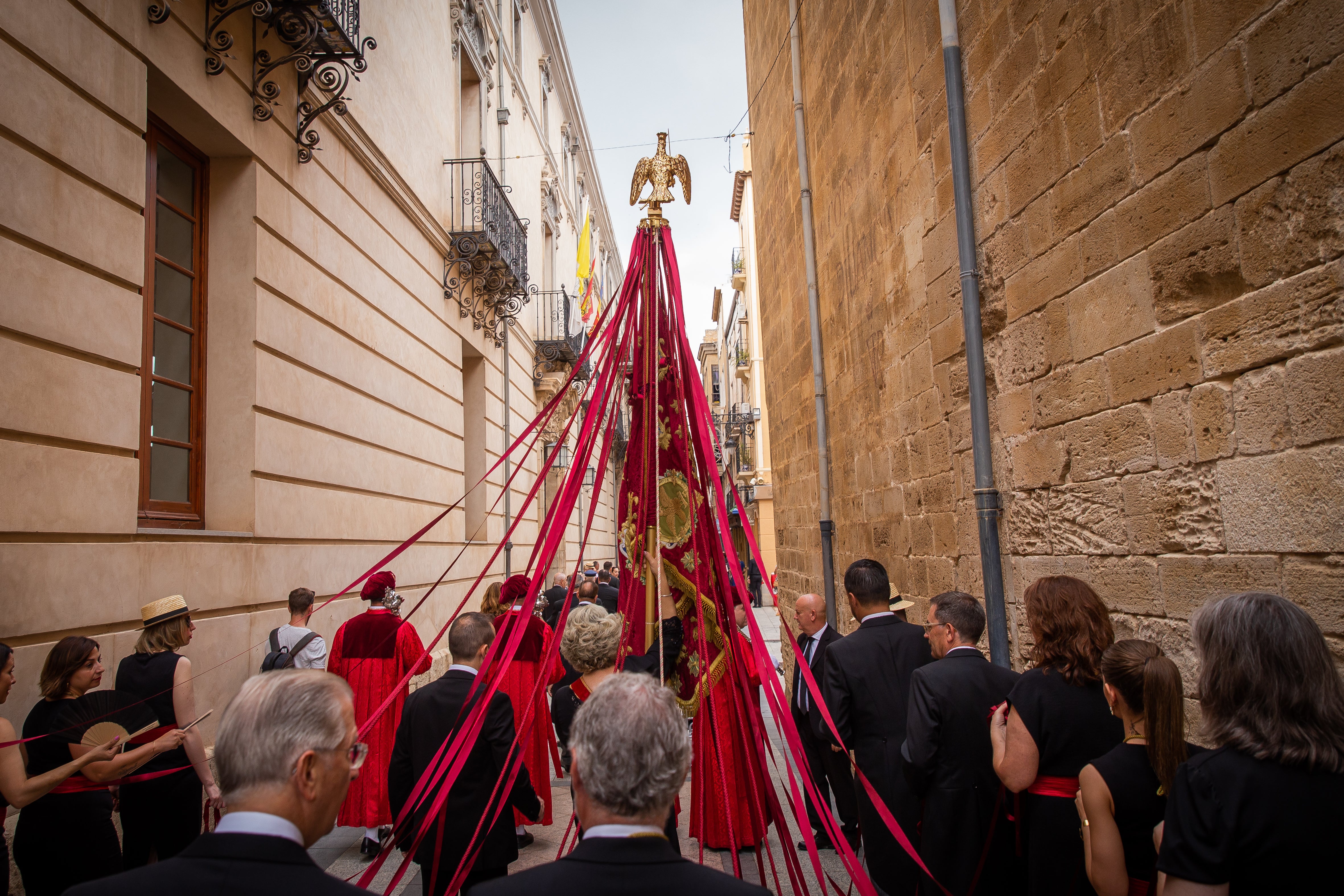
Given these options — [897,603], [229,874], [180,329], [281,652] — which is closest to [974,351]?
[897,603]

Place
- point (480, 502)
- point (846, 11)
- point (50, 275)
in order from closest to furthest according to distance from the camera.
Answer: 1. point (50, 275)
2. point (846, 11)
3. point (480, 502)

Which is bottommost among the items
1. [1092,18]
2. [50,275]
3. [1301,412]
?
[1301,412]

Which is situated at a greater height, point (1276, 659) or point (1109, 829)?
point (1276, 659)

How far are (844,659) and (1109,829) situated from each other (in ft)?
4.90

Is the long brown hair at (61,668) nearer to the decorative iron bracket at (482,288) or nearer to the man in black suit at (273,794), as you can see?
the man in black suit at (273,794)

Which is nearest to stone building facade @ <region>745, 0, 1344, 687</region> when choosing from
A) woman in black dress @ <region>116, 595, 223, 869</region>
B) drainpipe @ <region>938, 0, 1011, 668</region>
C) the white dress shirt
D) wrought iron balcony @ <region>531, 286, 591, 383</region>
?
drainpipe @ <region>938, 0, 1011, 668</region>

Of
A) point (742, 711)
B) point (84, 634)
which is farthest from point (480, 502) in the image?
point (742, 711)

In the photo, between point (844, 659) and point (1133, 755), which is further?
point (844, 659)

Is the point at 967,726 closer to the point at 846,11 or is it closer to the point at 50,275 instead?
the point at 50,275

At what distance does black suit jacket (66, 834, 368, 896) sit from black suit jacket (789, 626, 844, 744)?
2526 millimetres

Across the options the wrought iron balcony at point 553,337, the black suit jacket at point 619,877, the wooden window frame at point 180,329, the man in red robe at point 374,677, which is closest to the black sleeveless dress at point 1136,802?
the black suit jacket at point 619,877

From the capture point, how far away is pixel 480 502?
11.9 m

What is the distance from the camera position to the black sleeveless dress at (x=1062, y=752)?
7.82 ft

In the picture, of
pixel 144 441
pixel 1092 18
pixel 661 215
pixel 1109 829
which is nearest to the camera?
pixel 1109 829
